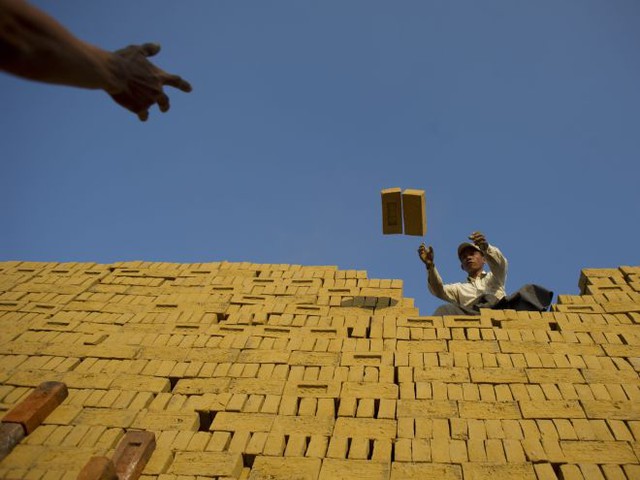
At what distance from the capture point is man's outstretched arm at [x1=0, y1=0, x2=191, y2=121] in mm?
1891

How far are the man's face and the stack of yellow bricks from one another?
1203mm

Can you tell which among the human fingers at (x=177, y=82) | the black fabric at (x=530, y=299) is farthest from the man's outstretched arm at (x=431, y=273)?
the human fingers at (x=177, y=82)

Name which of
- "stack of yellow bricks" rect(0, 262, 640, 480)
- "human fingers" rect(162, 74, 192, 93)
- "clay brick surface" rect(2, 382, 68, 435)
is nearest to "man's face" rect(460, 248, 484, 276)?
"stack of yellow bricks" rect(0, 262, 640, 480)

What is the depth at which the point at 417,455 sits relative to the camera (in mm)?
3727

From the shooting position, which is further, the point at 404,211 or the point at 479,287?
the point at 479,287

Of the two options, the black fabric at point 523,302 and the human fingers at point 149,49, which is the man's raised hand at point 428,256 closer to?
the black fabric at point 523,302

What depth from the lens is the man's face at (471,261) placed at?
22.0 ft

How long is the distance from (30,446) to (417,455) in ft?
8.02

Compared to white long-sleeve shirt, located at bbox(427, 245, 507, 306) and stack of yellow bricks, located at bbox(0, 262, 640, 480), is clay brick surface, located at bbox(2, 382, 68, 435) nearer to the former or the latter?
stack of yellow bricks, located at bbox(0, 262, 640, 480)

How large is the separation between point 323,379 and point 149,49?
2.70 metres

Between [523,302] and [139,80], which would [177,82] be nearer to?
[139,80]

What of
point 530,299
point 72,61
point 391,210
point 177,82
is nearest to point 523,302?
point 530,299

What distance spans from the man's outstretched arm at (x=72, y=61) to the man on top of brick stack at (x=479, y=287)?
12.8ft

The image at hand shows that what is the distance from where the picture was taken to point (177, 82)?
106 inches
